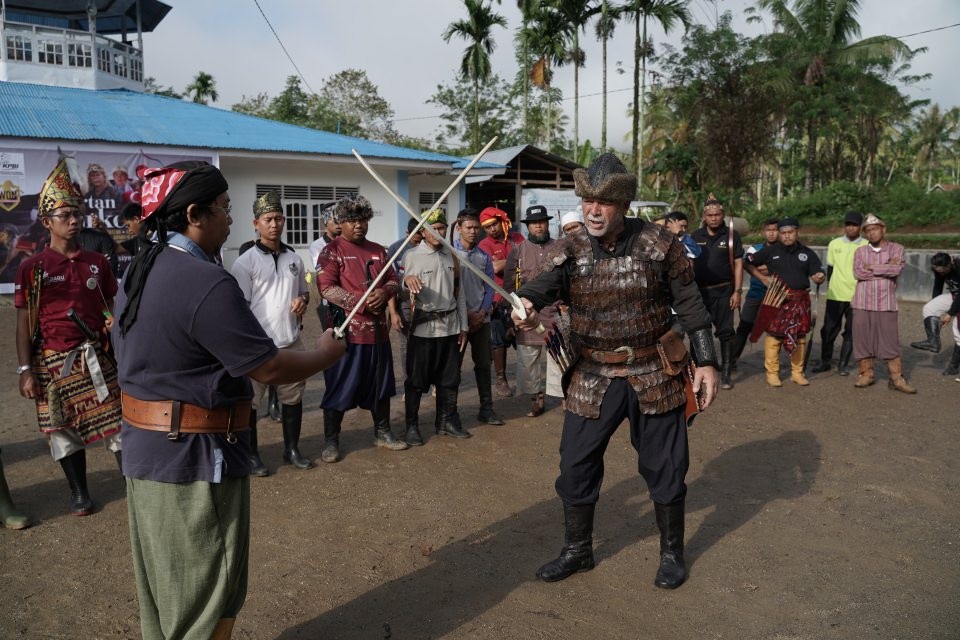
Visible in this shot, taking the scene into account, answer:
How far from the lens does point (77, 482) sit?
180 inches

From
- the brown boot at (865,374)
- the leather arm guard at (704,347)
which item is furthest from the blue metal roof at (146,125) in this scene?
the leather arm guard at (704,347)


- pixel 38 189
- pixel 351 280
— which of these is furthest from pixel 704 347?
pixel 38 189

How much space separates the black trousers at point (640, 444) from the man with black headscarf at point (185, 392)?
1.71 metres

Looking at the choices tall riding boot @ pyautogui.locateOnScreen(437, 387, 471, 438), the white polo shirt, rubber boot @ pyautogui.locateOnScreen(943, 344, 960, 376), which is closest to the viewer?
the white polo shirt

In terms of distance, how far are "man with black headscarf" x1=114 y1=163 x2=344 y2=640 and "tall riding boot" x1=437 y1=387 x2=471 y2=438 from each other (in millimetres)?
3847

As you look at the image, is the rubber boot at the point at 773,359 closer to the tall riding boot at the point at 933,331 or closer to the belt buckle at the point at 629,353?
the tall riding boot at the point at 933,331

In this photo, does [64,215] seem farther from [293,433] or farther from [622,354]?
[622,354]

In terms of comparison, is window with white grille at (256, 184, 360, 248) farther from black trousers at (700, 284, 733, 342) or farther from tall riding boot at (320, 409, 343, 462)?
tall riding boot at (320, 409, 343, 462)

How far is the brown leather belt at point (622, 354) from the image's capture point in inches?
141

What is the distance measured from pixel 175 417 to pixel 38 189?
554 inches

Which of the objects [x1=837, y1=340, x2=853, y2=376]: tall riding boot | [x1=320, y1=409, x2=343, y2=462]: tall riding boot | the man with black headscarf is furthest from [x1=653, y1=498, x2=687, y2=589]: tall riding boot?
[x1=837, y1=340, x2=853, y2=376]: tall riding boot

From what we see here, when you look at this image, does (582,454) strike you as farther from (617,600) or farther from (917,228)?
(917,228)

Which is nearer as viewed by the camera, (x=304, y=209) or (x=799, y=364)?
(x=799, y=364)

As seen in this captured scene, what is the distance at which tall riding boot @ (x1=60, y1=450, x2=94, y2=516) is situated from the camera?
14.9 feet
